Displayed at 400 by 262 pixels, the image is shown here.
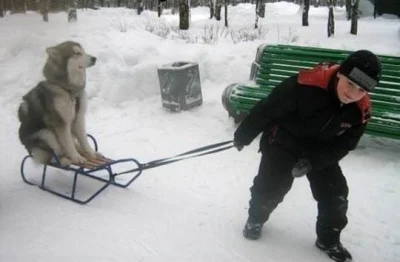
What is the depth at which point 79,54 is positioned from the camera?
148 inches

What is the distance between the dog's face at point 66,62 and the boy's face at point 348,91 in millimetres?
2493

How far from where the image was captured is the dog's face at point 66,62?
3711mm

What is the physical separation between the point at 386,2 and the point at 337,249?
2476 centimetres

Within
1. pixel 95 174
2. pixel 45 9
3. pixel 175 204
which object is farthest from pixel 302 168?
pixel 45 9

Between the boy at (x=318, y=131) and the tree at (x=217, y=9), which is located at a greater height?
the tree at (x=217, y=9)

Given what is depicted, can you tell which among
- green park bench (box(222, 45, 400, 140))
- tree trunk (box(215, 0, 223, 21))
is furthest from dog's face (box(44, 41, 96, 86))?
tree trunk (box(215, 0, 223, 21))

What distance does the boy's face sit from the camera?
2457 mm

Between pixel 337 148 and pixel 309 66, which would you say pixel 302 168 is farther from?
pixel 309 66

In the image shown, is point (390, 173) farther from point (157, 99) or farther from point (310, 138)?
point (157, 99)

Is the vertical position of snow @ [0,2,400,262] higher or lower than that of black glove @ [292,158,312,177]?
lower

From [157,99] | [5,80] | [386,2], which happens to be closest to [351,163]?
[157,99]

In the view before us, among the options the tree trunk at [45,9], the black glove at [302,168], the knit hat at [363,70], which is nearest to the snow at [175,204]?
the black glove at [302,168]

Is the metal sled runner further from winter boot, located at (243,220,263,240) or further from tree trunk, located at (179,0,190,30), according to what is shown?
tree trunk, located at (179,0,190,30)

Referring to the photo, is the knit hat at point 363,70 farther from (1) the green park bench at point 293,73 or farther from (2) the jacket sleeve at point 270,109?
(1) the green park bench at point 293,73
